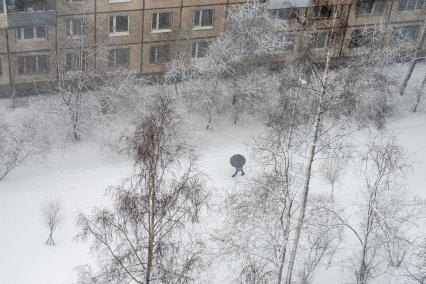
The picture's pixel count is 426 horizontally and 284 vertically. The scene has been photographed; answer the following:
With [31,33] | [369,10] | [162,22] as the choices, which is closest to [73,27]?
[31,33]

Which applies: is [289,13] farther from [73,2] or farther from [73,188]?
[73,188]

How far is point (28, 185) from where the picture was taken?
4194cm

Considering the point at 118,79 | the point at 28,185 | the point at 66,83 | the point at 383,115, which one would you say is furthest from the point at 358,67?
the point at 28,185

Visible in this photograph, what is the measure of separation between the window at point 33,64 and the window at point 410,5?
26631 mm

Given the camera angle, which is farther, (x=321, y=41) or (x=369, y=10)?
(x=369, y=10)

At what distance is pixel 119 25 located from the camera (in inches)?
1925

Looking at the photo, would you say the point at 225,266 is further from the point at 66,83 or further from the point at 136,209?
the point at 66,83

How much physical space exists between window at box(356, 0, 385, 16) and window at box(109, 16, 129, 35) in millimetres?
16956

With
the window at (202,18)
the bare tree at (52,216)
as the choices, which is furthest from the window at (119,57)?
the bare tree at (52,216)

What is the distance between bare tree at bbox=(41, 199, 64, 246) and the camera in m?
37.4

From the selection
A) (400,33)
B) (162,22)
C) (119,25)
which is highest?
(400,33)

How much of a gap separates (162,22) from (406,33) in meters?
18.0

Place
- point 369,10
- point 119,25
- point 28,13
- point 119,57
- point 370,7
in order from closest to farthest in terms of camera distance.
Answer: point 28,13 < point 119,25 < point 119,57 < point 370,7 < point 369,10

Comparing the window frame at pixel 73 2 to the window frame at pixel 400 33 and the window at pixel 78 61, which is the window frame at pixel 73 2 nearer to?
the window at pixel 78 61
